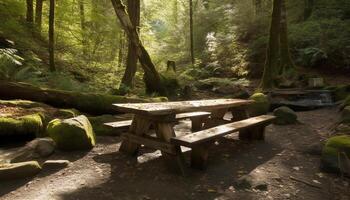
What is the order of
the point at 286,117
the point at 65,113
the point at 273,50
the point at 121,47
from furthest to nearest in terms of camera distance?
1. the point at 121,47
2. the point at 273,50
3. the point at 286,117
4. the point at 65,113

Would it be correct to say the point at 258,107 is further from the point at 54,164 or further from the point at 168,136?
the point at 54,164

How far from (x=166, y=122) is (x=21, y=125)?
277 centimetres

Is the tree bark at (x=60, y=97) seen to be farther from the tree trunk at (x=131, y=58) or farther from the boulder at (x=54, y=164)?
the tree trunk at (x=131, y=58)

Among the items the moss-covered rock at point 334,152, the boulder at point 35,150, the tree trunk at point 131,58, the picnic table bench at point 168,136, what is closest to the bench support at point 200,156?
the picnic table bench at point 168,136

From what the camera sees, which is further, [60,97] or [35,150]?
[60,97]

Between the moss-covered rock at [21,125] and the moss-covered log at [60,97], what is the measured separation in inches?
67.4

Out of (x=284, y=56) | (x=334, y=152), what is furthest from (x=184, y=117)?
(x=284, y=56)

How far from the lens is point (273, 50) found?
13.5 meters

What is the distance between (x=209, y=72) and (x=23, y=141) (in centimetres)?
1555

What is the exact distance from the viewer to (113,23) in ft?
61.1

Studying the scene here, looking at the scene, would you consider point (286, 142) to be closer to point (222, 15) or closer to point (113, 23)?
point (113, 23)

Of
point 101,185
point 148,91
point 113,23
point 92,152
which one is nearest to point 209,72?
point 113,23

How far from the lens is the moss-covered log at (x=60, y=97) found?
7559 millimetres

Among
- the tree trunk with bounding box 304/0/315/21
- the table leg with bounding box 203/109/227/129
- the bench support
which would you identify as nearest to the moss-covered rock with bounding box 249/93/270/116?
the table leg with bounding box 203/109/227/129
